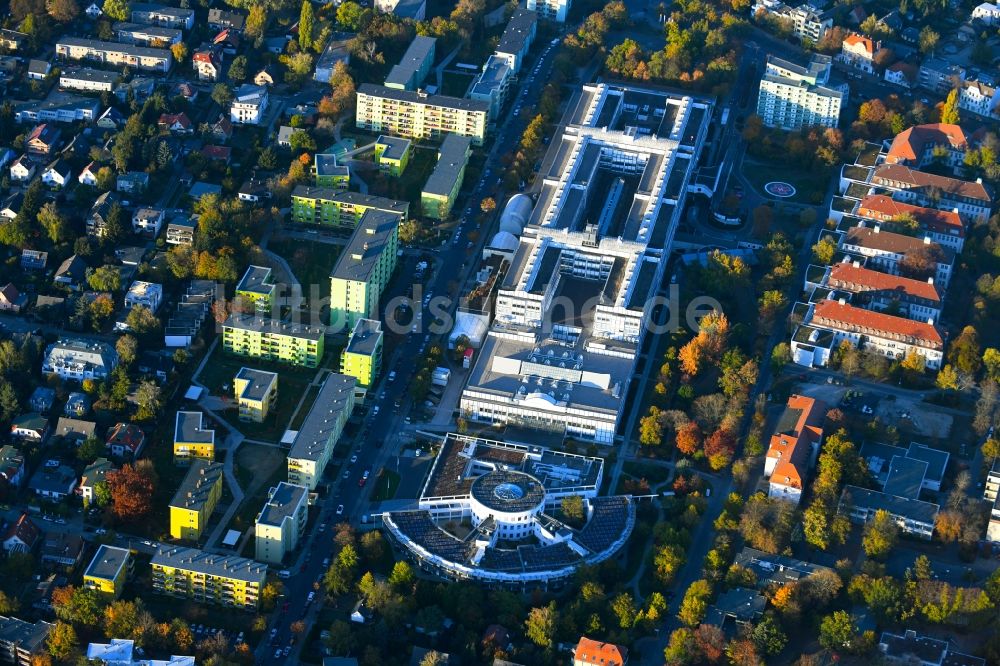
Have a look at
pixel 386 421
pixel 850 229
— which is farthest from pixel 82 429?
pixel 850 229

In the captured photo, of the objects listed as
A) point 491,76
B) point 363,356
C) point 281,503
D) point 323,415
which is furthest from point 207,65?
point 281,503

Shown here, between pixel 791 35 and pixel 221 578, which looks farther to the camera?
pixel 791 35

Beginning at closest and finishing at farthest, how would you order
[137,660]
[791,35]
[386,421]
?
1. [137,660]
2. [386,421]
3. [791,35]

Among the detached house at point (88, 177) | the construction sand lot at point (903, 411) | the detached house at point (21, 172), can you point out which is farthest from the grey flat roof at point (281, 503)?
the detached house at point (21, 172)

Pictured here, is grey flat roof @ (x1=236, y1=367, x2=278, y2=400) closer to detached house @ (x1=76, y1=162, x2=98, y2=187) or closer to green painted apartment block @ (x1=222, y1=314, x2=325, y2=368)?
green painted apartment block @ (x1=222, y1=314, x2=325, y2=368)

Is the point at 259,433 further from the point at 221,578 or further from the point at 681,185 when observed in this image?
the point at 681,185

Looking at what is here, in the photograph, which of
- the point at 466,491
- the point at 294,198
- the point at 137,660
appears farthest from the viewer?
the point at 294,198

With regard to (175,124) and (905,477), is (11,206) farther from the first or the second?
(905,477)
